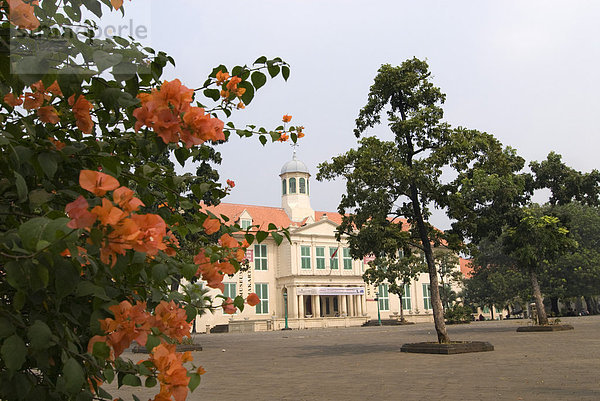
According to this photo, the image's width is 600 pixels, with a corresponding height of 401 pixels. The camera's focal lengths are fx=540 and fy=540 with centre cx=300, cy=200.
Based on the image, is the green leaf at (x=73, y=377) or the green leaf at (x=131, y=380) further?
the green leaf at (x=131, y=380)

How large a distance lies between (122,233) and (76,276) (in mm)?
230

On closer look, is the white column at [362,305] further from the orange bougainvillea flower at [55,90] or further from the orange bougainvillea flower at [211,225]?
the orange bougainvillea flower at [55,90]

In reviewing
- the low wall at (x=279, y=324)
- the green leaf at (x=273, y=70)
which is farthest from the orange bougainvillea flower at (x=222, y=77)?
the low wall at (x=279, y=324)

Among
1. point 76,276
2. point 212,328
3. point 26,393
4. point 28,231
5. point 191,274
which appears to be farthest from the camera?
point 212,328

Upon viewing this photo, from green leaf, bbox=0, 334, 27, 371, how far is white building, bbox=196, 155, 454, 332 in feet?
156

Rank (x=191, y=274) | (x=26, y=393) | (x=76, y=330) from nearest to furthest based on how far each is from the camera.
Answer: (x=26, y=393)
(x=191, y=274)
(x=76, y=330)

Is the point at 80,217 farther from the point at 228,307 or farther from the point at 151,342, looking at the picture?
the point at 228,307

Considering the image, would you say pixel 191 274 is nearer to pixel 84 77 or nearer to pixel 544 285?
pixel 84 77

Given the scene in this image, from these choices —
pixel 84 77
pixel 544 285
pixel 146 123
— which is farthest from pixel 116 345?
pixel 544 285

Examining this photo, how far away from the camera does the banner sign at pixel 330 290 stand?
174 feet

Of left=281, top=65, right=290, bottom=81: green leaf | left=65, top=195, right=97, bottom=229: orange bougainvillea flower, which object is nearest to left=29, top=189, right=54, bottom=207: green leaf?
left=65, top=195, right=97, bottom=229: orange bougainvillea flower

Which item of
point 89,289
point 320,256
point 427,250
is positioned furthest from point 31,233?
point 320,256

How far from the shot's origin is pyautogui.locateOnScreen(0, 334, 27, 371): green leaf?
1437mm

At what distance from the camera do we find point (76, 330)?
2.13 metres
